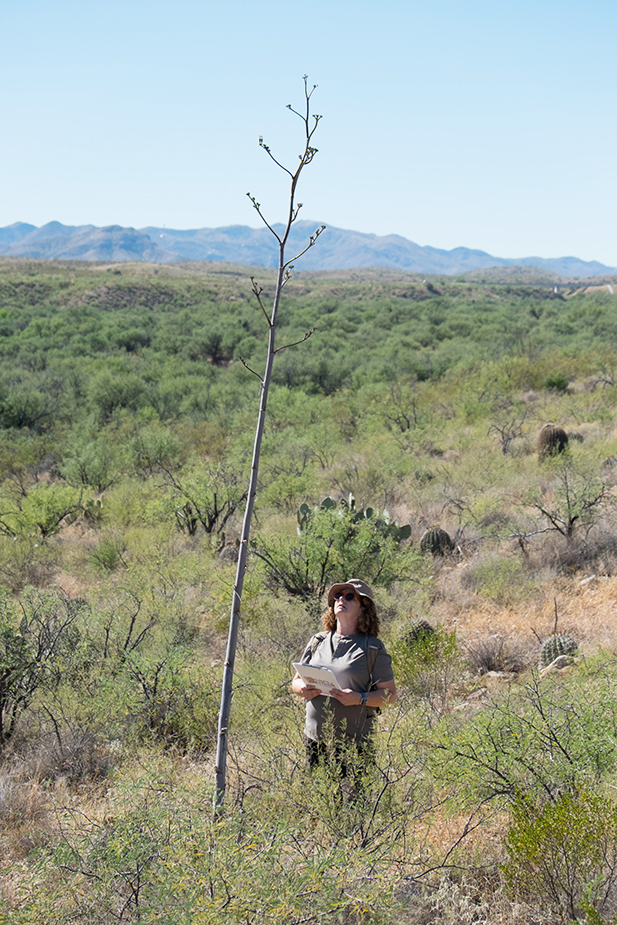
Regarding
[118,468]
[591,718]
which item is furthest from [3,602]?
[118,468]

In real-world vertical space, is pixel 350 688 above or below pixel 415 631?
above

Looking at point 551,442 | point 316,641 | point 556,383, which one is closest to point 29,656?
point 316,641

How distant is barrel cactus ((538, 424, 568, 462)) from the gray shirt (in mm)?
9535

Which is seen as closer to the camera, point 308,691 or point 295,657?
point 308,691

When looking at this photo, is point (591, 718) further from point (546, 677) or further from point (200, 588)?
point (200, 588)

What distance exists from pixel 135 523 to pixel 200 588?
151 inches

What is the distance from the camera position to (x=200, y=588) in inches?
293

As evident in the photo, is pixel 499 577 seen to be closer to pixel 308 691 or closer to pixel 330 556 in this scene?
pixel 330 556

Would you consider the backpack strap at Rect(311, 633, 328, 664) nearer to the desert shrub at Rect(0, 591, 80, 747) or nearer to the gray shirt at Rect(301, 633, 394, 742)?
the gray shirt at Rect(301, 633, 394, 742)

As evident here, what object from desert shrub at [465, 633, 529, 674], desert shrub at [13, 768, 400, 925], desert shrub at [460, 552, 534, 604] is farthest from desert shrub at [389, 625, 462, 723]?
desert shrub at [13, 768, 400, 925]

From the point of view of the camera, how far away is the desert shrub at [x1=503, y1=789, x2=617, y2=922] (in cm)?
247

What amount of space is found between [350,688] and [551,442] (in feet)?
32.6

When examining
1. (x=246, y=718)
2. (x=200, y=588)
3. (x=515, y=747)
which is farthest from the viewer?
(x=200, y=588)

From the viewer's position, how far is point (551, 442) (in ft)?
39.1
